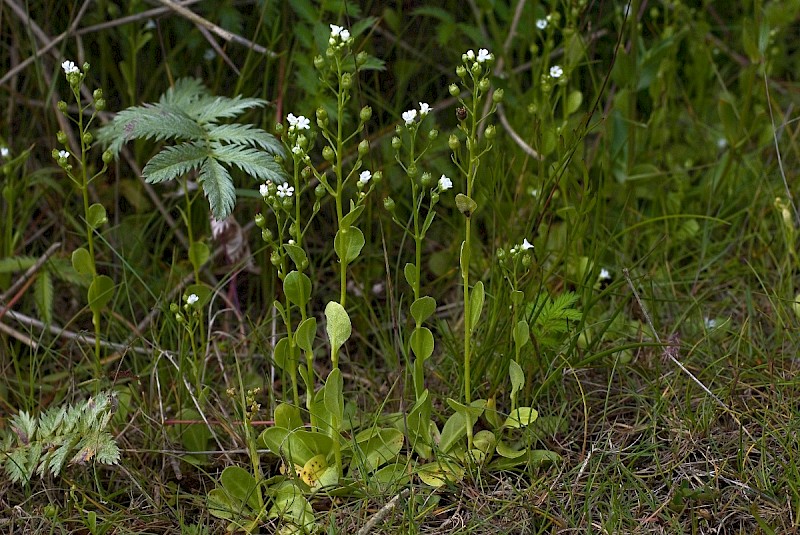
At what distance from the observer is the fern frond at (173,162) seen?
1.68 m

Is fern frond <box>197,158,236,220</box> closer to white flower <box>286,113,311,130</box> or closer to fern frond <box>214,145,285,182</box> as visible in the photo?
fern frond <box>214,145,285,182</box>

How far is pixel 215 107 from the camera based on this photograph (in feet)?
6.38

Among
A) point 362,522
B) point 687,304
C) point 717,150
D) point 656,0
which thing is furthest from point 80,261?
point 656,0

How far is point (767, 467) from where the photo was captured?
5.39 feet

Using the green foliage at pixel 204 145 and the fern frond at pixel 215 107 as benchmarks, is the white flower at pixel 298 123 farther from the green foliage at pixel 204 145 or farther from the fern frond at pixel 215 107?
the fern frond at pixel 215 107

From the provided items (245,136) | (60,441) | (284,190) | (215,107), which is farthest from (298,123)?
(60,441)

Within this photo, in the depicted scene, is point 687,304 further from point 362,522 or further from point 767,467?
point 362,522

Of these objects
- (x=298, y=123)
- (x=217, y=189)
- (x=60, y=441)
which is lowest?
(x=60, y=441)

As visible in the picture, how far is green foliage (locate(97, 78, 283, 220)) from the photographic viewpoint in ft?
5.57

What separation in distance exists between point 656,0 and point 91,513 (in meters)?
2.35

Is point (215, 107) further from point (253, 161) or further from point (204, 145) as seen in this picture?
point (253, 161)

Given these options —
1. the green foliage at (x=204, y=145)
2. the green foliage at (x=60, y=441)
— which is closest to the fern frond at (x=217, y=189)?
the green foliage at (x=204, y=145)

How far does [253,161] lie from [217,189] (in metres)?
0.11

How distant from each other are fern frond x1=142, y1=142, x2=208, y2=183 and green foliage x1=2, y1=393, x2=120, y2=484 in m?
0.44
